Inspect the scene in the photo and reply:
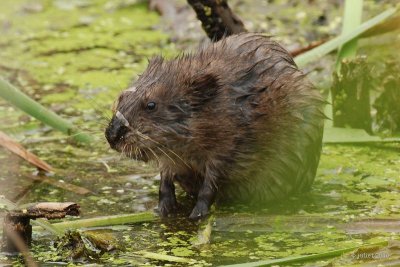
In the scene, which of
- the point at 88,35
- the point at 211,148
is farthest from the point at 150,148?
the point at 88,35

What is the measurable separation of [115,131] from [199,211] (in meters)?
0.64

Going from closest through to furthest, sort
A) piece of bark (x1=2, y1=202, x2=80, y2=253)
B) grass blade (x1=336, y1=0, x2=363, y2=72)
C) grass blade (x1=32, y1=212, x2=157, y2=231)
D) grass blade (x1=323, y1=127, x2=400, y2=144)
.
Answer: piece of bark (x1=2, y1=202, x2=80, y2=253), grass blade (x1=32, y1=212, x2=157, y2=231), grass blade (x1=323, y1=127, x2=400, y2=144), grass blade (x1=336, y1=0, x2=363, y2=72)

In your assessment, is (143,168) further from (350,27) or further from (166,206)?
(350,27)

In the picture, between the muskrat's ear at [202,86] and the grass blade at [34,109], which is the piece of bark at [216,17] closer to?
the grass blade at [34,109]

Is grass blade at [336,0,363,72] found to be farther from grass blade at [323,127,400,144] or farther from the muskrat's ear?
the muskrat's ear

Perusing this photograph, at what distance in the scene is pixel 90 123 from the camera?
295 inches

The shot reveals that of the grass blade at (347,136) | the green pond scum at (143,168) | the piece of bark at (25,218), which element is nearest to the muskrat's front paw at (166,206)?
the green pond scum at (143,168)

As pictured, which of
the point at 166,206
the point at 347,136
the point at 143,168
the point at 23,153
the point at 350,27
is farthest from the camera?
the point at 350,27

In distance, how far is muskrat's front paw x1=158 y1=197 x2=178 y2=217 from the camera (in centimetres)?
558

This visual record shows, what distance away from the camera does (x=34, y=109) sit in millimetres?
6230

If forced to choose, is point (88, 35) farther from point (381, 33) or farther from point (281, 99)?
point (281, 99)

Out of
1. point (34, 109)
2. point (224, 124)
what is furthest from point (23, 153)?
point (224, 124)

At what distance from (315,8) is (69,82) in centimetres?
278

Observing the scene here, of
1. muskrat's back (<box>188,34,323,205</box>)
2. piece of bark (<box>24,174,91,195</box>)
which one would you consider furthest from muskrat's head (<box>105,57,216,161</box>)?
piece of bark (<box>24,174,91,195</box>)
